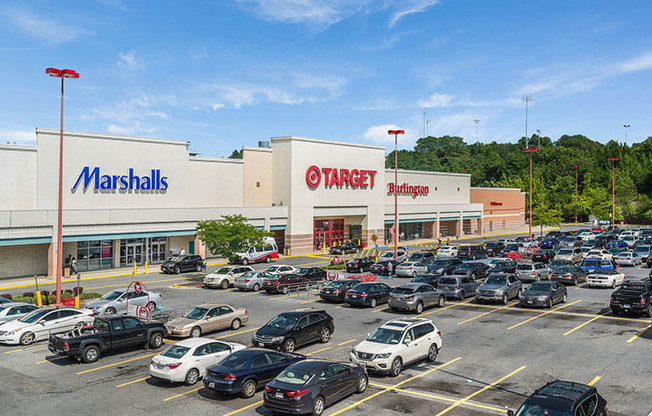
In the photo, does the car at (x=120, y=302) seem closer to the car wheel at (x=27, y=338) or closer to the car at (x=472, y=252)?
the car wheel at (x=27, y=338)

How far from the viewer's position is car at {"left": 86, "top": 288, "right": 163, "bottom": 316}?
2959cm

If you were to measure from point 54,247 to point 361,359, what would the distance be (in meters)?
35.3

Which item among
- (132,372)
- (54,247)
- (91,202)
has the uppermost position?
(91,202)

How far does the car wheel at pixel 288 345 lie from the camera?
21569mm

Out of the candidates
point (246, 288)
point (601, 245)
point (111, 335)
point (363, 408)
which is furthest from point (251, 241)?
point (601, 245)

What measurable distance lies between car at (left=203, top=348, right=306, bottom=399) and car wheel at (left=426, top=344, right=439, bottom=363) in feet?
17.7

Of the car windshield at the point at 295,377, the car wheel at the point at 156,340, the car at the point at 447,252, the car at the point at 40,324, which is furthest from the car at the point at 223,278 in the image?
the car windshield at the point at 295,377

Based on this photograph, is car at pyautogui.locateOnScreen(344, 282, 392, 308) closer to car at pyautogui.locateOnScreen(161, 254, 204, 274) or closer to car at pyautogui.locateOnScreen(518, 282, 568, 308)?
car at pyautogui.locateOnScreen(518, 282, 568, 308)

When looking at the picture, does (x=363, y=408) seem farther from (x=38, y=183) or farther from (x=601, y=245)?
(x=601, y=245)

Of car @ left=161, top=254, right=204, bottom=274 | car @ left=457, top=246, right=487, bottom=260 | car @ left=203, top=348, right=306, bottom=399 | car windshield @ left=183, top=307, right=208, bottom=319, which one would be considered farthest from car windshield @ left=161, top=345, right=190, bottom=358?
car @ left=457, top=246, right=487, bottom=260

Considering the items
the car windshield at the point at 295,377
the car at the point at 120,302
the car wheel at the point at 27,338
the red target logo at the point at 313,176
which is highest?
the red target logo at the point at 313,176

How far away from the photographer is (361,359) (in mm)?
18562

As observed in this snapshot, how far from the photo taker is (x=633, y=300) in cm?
2798

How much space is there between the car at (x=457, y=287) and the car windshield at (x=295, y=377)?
2049 centimetres
